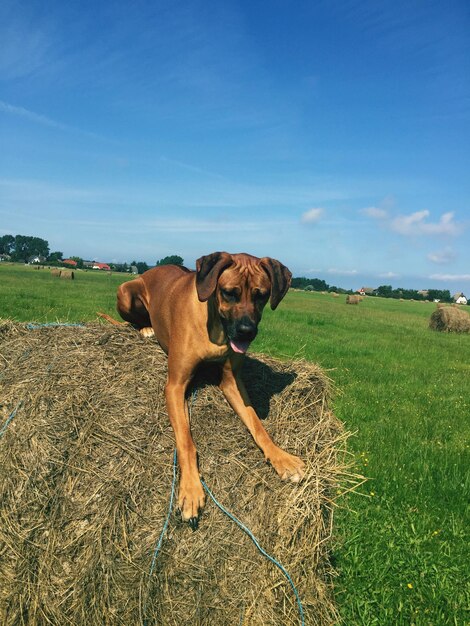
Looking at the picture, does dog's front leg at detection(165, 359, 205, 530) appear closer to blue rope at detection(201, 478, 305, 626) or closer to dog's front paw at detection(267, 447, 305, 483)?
blue rope at detection(201, 478, 305, 626)

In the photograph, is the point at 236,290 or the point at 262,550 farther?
the point at 236,290

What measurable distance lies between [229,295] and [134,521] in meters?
1.85

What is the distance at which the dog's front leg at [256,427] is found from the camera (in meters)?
3.89

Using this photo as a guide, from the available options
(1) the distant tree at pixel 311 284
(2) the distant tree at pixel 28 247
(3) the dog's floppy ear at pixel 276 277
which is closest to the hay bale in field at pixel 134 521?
(3) the dog's floppy ear at pixel 276 277

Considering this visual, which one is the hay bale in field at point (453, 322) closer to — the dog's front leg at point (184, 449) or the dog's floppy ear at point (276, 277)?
the dog's floppy ear at point (276, 277)

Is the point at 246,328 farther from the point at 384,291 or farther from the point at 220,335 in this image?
the point at 384,291

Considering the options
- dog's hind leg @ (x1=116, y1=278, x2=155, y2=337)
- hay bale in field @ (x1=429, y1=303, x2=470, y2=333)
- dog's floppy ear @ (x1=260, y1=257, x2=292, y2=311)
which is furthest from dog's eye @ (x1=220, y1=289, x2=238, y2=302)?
hay bale in field @ (x1=429, y1=303, x2=470, y2=333)

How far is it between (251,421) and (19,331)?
9.62 ft

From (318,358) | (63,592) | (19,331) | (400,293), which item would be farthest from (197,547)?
(400,293)

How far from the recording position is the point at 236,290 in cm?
400

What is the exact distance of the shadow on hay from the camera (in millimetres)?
4625

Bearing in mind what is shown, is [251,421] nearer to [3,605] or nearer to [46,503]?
[46,503]

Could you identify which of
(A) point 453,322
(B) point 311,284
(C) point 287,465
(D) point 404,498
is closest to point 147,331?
(C) point 287,465

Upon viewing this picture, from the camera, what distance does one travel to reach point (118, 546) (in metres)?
3.44
